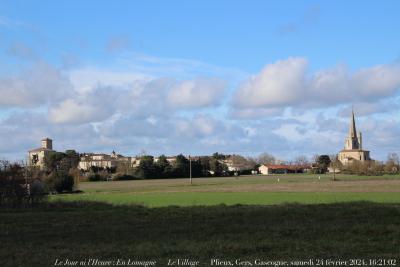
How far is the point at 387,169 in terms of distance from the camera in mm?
173500

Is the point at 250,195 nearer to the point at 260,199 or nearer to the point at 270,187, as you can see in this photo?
the point at 260,199

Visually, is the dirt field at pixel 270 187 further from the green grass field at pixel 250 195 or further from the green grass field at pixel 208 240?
the green grass field at pixel 208 240

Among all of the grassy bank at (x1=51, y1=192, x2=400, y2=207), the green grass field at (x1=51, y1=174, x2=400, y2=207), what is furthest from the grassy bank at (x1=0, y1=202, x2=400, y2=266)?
the green grass field at (x1=51, y1=174, x2=400, y2=207)

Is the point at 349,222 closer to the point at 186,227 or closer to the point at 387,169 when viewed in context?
the point at 186,227

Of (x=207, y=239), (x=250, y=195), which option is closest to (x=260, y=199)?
(x=250, y=195)

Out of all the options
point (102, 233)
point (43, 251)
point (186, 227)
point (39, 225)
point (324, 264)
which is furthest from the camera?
point (39, 225)

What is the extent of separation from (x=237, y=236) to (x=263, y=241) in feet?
5.59

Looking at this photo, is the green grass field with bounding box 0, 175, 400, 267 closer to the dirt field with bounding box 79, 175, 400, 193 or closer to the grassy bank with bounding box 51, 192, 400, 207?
the grassy bank with bounding box 51, 192, 400, 207

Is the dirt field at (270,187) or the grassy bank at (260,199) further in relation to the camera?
the dirt field at (270,187)

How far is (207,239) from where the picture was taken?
1705 cm

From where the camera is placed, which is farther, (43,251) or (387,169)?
(387,169)

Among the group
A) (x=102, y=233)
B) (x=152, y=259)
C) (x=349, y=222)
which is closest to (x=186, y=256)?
(x=152, y=259)

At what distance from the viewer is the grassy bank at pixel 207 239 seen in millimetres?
13695

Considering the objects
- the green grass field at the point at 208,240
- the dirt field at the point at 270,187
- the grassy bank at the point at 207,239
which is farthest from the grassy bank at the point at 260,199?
the green grass field at the point at 208,240
